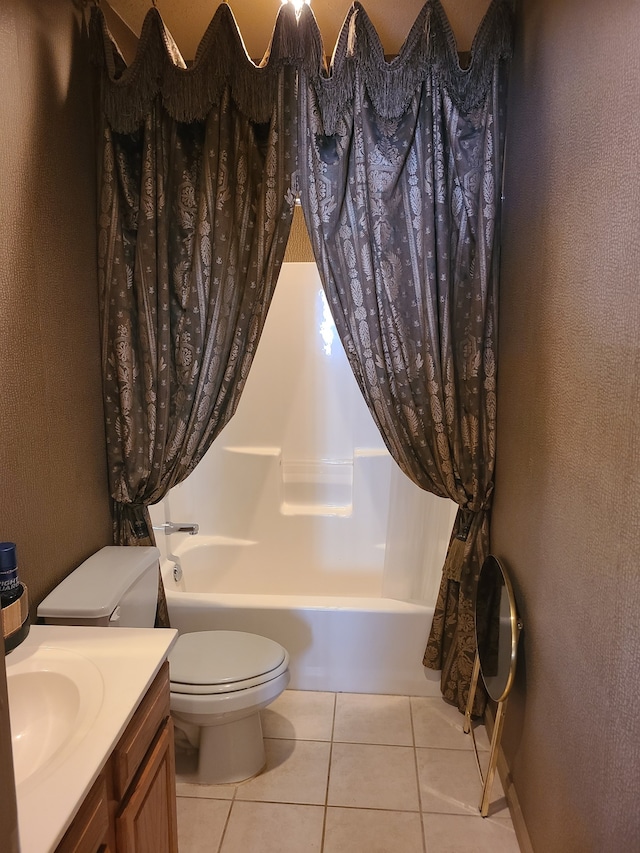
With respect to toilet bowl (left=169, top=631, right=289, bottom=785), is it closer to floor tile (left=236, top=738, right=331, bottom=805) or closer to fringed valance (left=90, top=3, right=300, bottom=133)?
floor tile (left=236, top=738, right=331, bottom=805)

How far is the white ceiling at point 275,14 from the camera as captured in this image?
6.52 feet

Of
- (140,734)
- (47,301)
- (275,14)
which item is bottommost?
(140,734)

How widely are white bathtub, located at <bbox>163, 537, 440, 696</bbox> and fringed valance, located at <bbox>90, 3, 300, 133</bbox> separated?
1798mm

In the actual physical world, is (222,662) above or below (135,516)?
below

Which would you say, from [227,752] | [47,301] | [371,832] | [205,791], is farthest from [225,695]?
[47,301]

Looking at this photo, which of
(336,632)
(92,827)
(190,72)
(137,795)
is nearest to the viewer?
(92,827)

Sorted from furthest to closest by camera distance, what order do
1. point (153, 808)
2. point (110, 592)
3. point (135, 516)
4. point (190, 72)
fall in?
point (135, 516) → point (190, 72) → point (110, 592) → point (153, 808)

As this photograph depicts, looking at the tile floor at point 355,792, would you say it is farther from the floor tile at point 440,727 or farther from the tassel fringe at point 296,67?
the tassel fringe at point 296,67

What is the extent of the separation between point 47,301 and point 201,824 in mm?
1652

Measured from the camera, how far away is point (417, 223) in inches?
81.4

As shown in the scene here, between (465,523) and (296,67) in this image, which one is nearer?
(296,67)

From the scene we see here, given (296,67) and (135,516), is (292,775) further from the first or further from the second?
(296,67)

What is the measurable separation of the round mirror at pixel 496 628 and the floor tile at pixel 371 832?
1.54 ft

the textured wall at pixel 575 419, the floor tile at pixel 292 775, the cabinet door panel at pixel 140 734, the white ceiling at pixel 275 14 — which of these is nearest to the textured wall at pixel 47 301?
the white ceiling at pixel 275 14
